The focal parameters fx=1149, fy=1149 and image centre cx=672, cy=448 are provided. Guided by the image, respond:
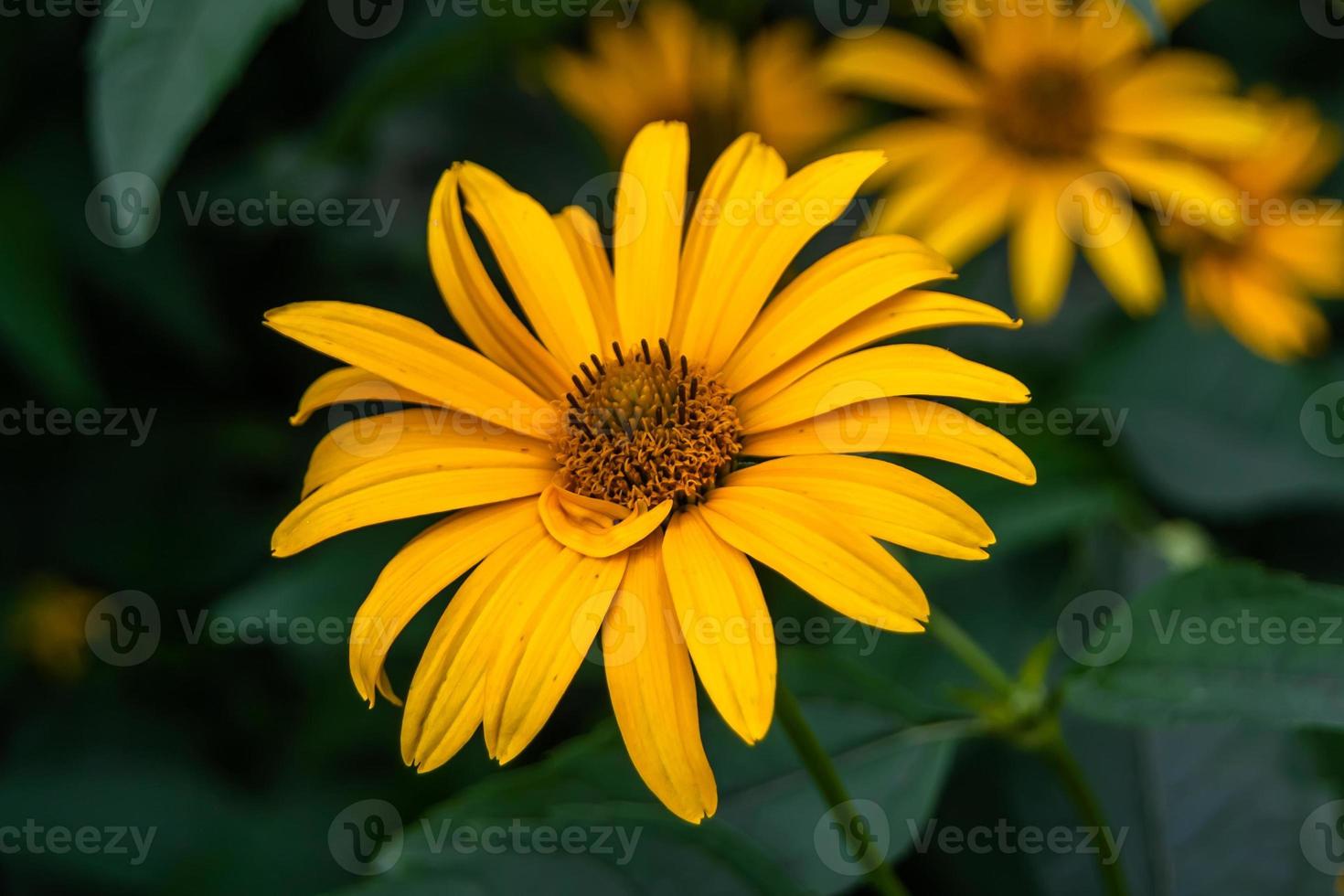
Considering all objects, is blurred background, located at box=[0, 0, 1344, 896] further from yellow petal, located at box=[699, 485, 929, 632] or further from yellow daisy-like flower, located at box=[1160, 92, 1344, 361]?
yellow petal, located at box=[699, 485, 929, 632]

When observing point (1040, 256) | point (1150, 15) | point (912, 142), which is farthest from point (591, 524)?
point (912, 142)

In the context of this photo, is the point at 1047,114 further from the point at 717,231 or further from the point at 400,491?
the point at 400,491

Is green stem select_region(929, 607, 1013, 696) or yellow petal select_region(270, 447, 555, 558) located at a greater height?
yellow petal select_region(270, 447, 555, 558)

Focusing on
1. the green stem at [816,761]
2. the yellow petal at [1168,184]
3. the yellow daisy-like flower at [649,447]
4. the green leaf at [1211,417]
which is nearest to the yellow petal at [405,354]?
the yellow daisy-like flower at [649,447]

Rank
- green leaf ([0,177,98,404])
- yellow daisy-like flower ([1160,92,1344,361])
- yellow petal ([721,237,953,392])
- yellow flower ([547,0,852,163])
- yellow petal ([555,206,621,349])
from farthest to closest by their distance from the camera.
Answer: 1. yellow flower ([547,0,852,163])
2. yellow daisy-like flower ([1160,92,1344,361])
3. green leaf ([0,177,98,404])
4. yellow petal ([555,206,621,349])
5. yellow petal ([721,237,953,392])

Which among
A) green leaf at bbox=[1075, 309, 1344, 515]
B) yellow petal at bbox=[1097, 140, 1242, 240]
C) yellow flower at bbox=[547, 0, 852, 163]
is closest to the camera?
green leaf at bbox=[1075, 309, 1344, 515]

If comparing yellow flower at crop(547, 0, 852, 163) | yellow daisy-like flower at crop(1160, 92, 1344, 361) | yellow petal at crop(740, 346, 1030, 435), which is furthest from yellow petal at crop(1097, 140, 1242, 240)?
yellow petal at crop(740, 346, 1030, 435)
